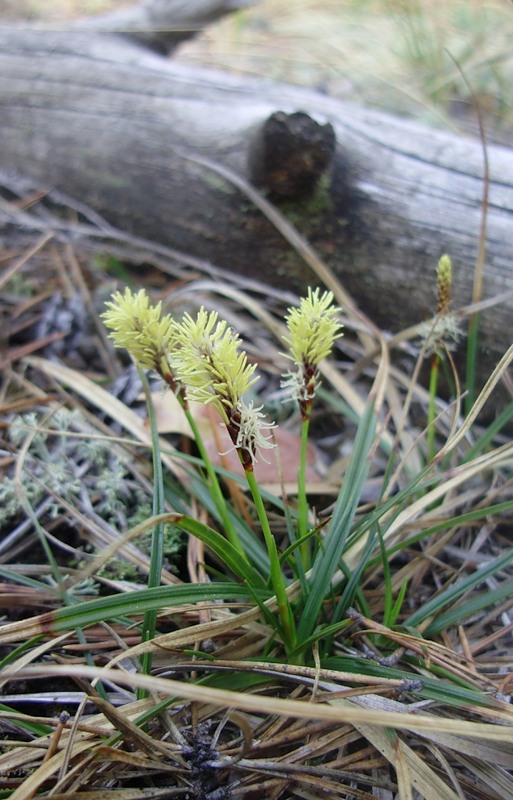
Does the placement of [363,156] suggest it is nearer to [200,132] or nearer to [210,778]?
[200,132]

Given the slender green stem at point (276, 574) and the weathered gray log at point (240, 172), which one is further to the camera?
the weathered gray log at point (240, 172)

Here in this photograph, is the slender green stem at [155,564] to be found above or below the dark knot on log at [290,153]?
below

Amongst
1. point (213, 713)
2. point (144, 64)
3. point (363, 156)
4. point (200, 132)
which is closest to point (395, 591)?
point (213, 713)

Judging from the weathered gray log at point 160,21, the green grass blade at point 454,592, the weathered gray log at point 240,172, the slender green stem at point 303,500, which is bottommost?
the green grass blade at point 454,592

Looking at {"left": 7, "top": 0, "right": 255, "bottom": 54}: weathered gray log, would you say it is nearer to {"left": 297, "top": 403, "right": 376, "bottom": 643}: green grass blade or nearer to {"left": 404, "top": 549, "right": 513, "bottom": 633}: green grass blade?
{"left": 297, "top": 403, "right": 376, "bottom": 643}: green grass blade

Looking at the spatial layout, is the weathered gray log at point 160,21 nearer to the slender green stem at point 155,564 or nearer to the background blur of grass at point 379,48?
the background blur of grass at point 379,48

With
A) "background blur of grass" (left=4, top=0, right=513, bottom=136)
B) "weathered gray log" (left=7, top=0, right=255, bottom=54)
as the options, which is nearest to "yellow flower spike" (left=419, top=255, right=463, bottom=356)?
"background blur of grass" (left=4, top=0, right=513, bottom=136)

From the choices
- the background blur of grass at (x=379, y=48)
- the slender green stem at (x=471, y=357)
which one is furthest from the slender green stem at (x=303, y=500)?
the background blur of grass at (x=379, y=48)
